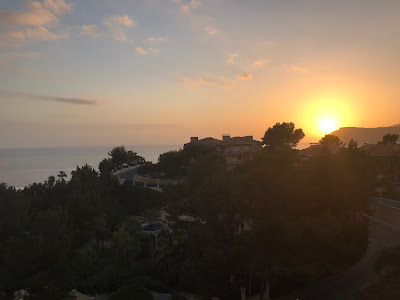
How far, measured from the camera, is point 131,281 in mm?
22141

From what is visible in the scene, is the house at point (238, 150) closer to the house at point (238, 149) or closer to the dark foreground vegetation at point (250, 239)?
the house at point (238, 149)

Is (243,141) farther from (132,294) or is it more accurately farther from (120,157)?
(132,294)

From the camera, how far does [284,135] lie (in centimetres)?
3709

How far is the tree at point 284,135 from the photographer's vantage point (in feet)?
122

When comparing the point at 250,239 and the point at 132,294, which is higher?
the point at 250,239

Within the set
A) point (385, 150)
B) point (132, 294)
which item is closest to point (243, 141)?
point (385, 150)

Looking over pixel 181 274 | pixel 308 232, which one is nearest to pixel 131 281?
pixel 181 274

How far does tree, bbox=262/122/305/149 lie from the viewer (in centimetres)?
3712

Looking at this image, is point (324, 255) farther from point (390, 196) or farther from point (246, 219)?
point (390, 196)

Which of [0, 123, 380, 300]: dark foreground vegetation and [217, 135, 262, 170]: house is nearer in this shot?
[0, 123, 380, 300]: dark foreground vegetation

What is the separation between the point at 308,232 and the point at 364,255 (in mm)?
8539

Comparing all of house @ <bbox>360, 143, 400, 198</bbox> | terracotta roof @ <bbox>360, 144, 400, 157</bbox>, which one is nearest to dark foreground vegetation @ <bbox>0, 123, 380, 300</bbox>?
house @ <bbox>360, 143, 400, 198</bbox>

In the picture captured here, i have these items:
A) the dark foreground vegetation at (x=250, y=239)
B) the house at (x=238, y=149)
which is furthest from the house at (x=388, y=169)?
the house at (x=238, y=149)

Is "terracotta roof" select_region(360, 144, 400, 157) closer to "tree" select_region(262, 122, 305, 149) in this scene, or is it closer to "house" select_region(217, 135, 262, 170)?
"tree" select_region(262, 122, 305, 149)
